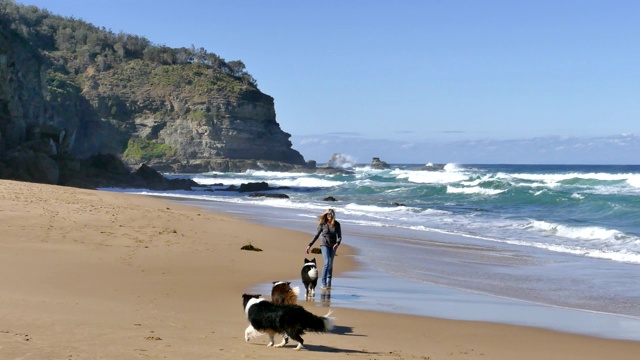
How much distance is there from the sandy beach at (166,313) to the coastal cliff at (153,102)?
2219 inches

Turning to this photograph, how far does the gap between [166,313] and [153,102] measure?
86.9m

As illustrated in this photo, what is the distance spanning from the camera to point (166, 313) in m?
7.80

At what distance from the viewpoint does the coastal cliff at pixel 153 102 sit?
82.2m

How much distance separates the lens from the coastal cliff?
82.2 metres

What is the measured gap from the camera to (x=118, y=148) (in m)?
84.9

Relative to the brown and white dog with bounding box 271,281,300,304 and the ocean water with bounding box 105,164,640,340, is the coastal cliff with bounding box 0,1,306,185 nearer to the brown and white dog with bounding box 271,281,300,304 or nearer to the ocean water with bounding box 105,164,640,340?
the ocean water with bounding box 105,164,640,340

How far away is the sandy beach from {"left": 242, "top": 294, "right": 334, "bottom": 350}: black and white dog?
0.47 feet

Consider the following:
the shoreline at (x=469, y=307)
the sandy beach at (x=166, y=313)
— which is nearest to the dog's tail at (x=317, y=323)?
the sandy beach at (x=166, y=313)

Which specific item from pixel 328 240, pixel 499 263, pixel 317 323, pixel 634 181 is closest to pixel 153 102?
pixel 634 181

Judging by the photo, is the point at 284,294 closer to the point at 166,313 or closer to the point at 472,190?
the point at 166,313

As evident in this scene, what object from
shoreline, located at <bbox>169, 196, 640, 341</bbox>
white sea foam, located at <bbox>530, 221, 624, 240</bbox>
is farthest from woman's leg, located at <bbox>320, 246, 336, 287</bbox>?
white sea foam, located at <bbox>530, 221, 624, 240</bbox>

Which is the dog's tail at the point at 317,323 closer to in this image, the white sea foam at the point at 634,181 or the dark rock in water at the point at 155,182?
the dark rock in water at the point at 155,182

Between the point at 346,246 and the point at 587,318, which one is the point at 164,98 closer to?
the point at 346,246

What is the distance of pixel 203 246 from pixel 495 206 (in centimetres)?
2633
